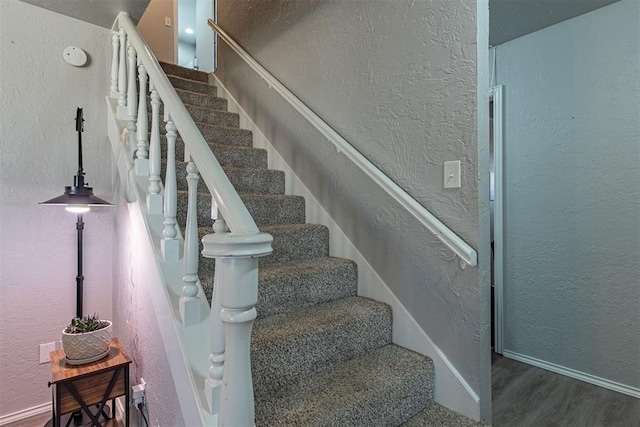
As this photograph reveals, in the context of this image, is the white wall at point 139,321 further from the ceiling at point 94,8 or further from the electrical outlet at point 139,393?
the ceiling at point 94,8

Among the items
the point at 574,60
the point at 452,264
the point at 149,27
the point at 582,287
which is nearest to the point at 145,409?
the point at 452,264

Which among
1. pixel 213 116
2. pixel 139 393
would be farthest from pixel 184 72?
pixel 139 393

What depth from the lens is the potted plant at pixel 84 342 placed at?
1.55m

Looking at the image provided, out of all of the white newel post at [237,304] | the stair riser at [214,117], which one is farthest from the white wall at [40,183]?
the white newel post at [237,304]

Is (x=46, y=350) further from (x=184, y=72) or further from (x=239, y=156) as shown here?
(x=184, y=72)

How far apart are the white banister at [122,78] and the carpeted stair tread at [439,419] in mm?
2105

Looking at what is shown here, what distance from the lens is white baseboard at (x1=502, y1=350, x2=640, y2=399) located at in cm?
212

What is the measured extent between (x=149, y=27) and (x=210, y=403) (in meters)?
4.14

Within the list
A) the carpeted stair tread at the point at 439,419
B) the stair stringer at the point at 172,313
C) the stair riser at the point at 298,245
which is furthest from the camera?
the stair riser at the point at 298,245

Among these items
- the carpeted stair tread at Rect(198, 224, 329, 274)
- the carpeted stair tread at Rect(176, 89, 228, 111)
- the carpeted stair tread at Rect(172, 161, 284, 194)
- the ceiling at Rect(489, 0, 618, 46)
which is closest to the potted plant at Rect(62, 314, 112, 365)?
the carpeted stair tread at Rect(198, 224, 329, 274)

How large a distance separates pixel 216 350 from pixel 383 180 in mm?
1050

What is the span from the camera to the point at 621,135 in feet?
7.03

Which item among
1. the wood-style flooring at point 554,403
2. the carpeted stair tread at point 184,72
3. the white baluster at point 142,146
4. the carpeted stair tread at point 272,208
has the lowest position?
the wood-style flooring at point 554,403

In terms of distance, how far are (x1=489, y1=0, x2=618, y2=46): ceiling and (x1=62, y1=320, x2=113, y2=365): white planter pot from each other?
9.31ft
